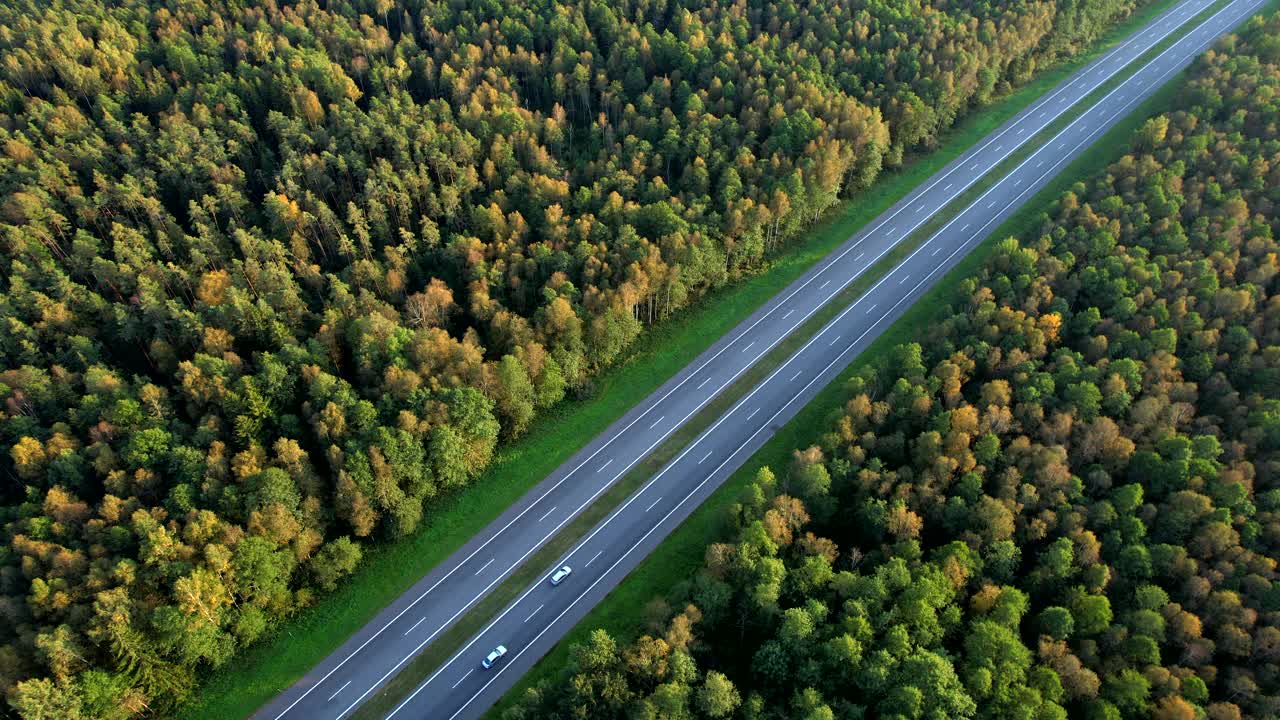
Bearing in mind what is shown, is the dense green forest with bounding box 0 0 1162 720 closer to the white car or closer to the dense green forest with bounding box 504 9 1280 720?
the white car

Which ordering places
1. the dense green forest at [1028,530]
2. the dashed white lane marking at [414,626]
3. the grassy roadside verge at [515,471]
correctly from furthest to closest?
the dashed white lane marking at [414,626] → the grassy roadside verge at [515,471] → the dense green forest at [1028,530]

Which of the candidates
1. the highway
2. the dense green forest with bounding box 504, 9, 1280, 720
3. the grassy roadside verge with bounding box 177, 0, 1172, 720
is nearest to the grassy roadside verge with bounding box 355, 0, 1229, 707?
the highway

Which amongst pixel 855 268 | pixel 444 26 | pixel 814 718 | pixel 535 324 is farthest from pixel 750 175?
pixel 814 718

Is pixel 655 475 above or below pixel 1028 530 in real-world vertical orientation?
below

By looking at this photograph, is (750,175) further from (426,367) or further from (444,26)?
(444,26)

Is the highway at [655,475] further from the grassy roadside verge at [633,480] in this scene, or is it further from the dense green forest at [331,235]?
the dense green forest at [331,235]

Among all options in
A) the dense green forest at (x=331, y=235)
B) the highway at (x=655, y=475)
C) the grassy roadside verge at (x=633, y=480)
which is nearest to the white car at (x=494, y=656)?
the highway at (x=655, y=475)

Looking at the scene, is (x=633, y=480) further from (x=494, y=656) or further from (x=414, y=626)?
(x=414, y=626)

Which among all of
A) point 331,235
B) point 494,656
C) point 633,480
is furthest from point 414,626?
point 331,235
